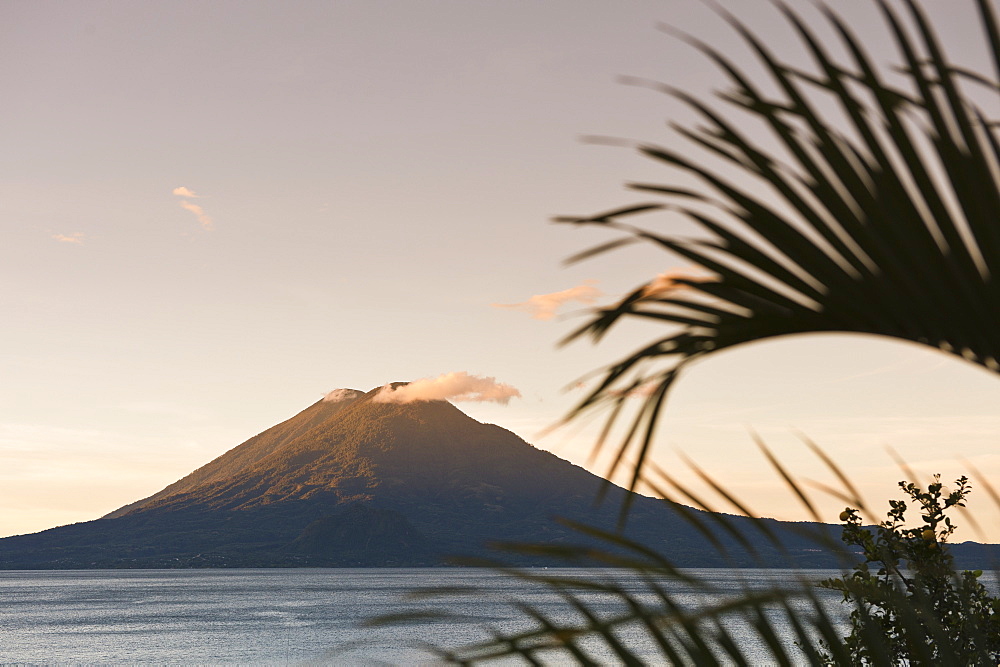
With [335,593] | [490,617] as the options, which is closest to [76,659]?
[490,617]

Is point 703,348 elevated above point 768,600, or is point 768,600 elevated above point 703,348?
point 703,348

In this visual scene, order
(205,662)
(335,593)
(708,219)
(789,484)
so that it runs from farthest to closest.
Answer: (335,593) < (205,662) < (789,484) < (708,219)

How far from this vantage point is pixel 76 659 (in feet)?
245

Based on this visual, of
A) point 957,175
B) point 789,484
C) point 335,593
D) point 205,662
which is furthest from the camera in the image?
point 335,593

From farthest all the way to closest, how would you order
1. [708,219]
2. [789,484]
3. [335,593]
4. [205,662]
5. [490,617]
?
[335,593] < [490,617] < [205,662] < [789,484] < [708,219]

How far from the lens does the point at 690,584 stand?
4.54ft

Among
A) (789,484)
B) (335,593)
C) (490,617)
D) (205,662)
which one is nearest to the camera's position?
(789,484)

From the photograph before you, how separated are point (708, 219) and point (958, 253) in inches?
13.0

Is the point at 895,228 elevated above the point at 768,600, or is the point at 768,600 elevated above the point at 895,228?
the point at 895,228

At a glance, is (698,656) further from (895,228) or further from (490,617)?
(490,617)

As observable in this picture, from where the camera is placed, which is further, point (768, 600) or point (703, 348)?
point (703, 348)

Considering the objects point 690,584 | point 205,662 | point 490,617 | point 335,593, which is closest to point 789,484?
point 690,584

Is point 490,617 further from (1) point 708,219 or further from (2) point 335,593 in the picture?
(1) point 708,219

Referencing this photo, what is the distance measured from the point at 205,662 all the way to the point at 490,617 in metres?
48.4
